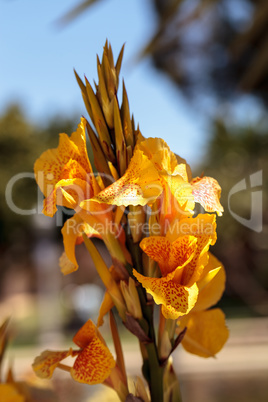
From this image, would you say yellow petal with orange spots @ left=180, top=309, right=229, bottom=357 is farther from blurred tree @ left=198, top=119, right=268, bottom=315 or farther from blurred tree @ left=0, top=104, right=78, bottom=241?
blurred tree @ left=0, top=104, right=78, bottom=241

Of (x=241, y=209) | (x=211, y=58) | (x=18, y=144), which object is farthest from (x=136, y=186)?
(x=18, y=144)

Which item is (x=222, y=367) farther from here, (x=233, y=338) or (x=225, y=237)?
(x=225, y=237)

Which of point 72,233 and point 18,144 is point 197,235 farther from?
point 18,144

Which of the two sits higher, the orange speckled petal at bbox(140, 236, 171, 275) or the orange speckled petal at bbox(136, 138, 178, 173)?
the orange speckled petal at bbox(136, 138, 178, 173)

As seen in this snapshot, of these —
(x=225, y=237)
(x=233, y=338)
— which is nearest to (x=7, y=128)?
(x=225, y=237)

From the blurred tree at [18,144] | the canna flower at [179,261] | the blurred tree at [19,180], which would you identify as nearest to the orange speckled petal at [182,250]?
the canna flower at [179,261]

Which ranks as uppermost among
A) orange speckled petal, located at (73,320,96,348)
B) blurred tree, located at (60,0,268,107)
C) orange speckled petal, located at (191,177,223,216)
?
blurred tree, located at (60,0,268,107)

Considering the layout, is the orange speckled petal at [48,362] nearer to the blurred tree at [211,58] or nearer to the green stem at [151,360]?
the green stem at [151,360]

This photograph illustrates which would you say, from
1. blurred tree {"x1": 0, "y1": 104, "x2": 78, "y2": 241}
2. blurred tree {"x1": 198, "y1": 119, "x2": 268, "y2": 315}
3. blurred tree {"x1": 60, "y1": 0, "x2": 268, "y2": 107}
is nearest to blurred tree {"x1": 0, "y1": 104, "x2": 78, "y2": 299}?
blurred tree {"x1": 0, "y1": 104, "x2": 78, "y2": 241}
